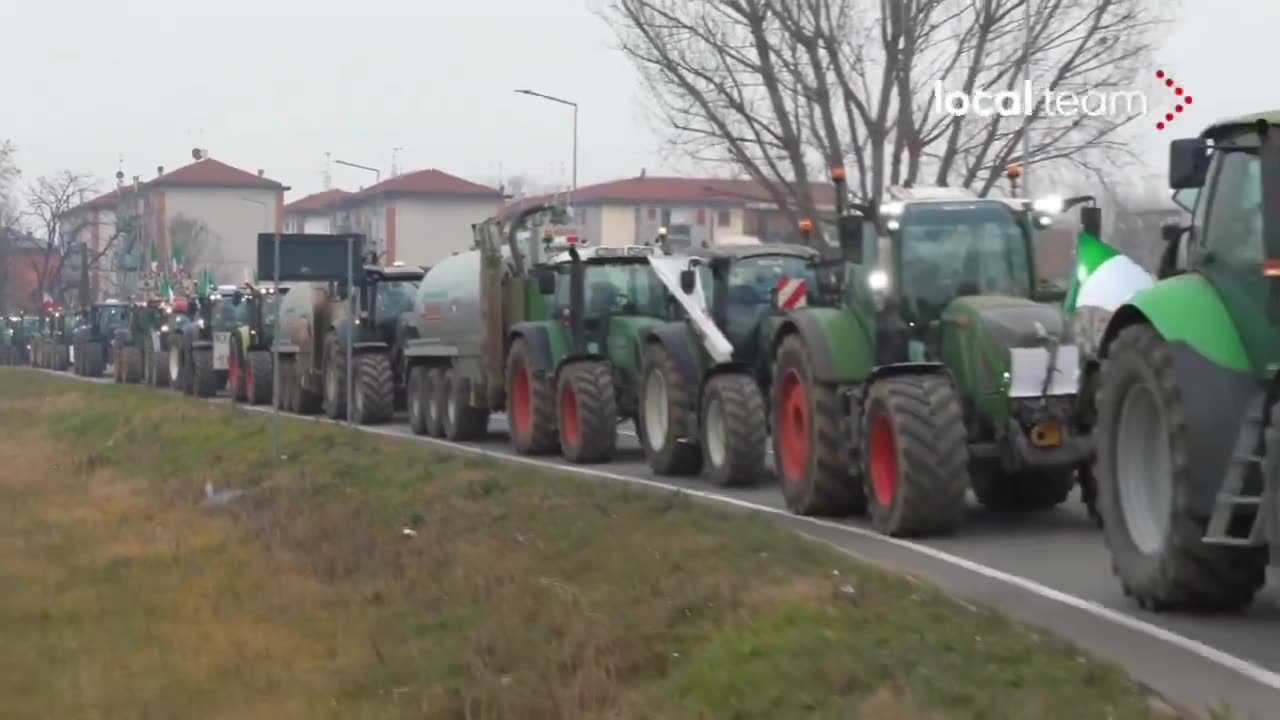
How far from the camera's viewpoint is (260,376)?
128 feet

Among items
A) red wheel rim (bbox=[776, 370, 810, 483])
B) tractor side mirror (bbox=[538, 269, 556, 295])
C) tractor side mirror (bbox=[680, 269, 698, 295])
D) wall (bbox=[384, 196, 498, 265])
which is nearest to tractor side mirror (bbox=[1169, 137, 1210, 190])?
red wheel rim (bbox=[776, 370, 810, 483])

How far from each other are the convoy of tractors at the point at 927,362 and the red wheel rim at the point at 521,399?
0.04 meters

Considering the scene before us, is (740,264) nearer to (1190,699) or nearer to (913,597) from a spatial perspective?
(913,597)

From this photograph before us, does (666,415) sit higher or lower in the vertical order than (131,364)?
higher

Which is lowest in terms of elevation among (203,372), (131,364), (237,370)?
(131,364)

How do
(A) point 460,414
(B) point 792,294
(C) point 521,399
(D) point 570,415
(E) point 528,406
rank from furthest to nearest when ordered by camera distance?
(A) point 460,414, (C) point 521,399, (E) point 528,406, (D) point 570,415, (B) point 792,294

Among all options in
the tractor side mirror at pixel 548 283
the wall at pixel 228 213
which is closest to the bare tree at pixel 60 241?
the wall at pixel 228 213

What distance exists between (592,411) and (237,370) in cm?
2027

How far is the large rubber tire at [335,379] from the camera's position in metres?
32.7

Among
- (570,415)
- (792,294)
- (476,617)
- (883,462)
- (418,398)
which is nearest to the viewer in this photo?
(476,617)

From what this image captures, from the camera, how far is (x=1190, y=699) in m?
8.31

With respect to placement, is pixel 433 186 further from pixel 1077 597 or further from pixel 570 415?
pixel 1077 597

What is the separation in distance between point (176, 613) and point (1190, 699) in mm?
8308

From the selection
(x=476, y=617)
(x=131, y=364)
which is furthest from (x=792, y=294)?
(x=131, y=364)
